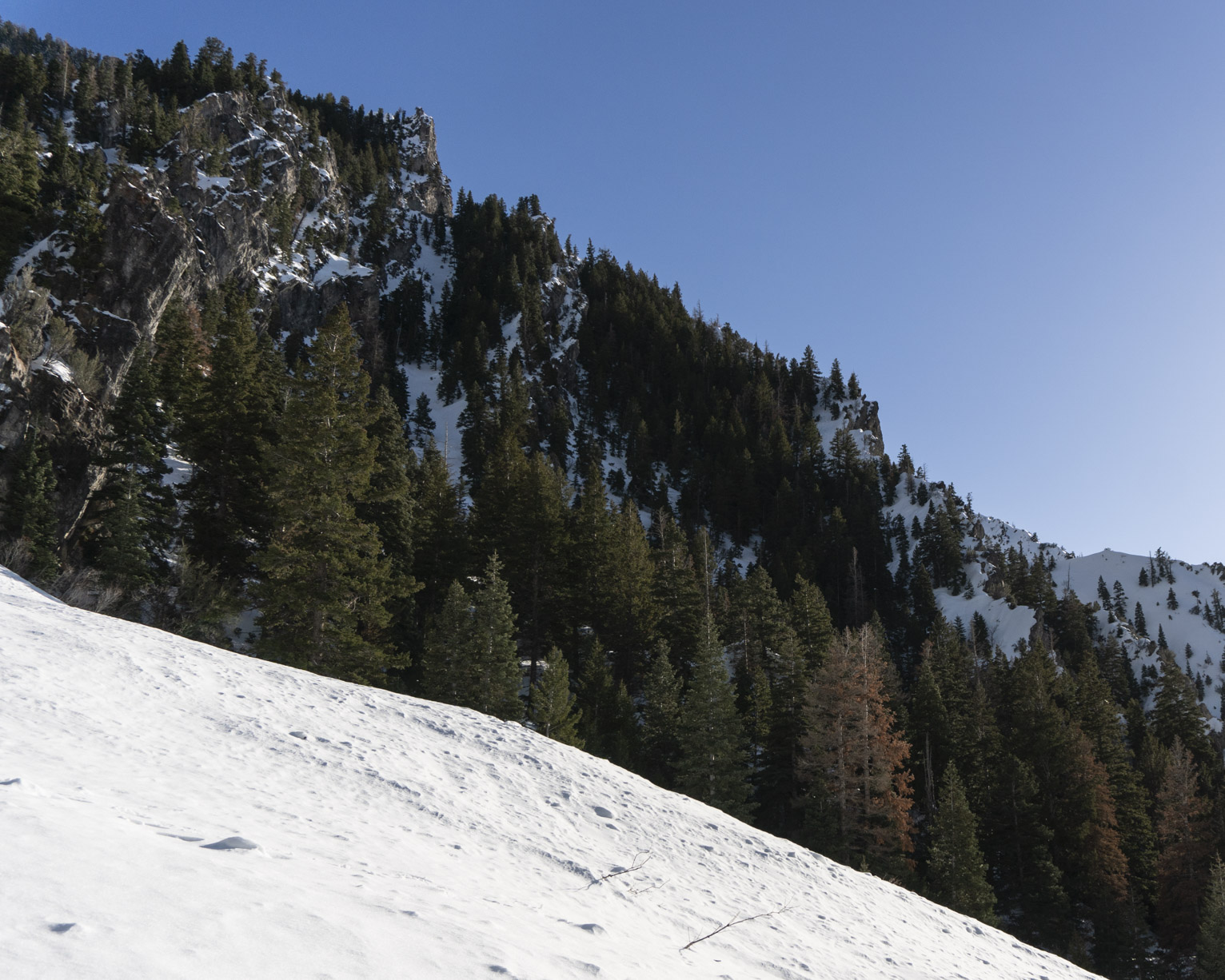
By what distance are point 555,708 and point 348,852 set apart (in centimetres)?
2064

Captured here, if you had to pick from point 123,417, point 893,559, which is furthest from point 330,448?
point 893,559

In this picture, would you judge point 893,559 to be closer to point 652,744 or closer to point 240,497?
point 652,744

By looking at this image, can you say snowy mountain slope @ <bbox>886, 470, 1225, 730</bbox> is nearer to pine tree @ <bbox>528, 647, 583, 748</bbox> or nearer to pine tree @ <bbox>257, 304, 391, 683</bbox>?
pine tree @ <bbox>528, 647, 583, 748</bbox>

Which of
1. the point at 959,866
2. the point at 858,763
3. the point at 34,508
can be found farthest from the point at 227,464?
the point at 959,866

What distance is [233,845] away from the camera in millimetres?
5371

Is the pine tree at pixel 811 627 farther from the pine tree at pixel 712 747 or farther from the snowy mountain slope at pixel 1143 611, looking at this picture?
the snowy mountain slope at pixel 1143 611

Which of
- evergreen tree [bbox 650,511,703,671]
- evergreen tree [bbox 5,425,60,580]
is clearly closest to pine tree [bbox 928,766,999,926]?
evergreen tree [bbox 650,511,703,671]

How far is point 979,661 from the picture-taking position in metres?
79.0

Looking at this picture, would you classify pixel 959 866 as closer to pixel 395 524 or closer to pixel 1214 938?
pixel 1214 938

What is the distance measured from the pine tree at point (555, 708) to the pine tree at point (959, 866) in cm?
1688

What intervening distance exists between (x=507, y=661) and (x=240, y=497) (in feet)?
50.9

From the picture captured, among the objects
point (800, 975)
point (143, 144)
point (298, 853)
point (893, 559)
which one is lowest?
point (800, 975)

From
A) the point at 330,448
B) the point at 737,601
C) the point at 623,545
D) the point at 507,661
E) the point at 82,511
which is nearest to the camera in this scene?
the point at 330,448

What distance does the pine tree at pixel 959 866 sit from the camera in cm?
2875
